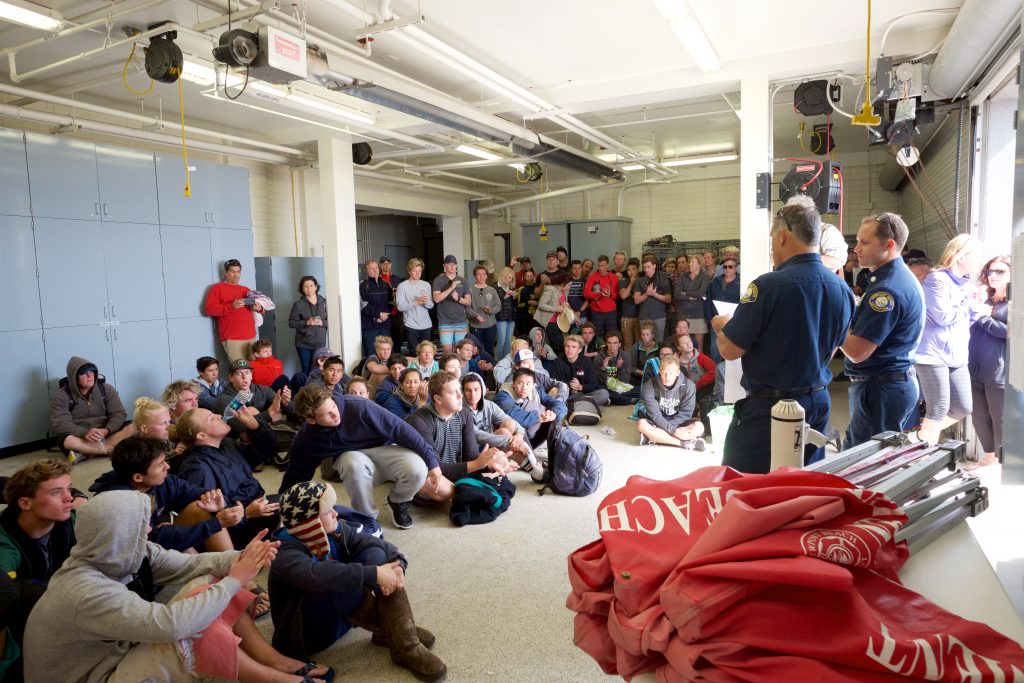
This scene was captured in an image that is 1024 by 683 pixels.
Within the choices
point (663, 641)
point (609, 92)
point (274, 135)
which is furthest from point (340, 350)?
point (663, 641)

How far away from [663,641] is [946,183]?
7.40m

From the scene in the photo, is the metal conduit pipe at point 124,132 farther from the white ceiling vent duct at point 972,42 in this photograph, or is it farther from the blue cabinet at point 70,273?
the white ceiling vent duct at point 972,42

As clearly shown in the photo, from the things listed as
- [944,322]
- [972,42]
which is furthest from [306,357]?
[972,42]

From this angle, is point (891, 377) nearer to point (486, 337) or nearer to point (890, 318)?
point (890, 318)

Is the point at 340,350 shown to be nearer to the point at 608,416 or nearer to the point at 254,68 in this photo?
the point at 608,416

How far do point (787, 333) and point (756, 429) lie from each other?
0.38m

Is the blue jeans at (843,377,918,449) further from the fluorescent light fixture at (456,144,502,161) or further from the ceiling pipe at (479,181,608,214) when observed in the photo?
the ceiling pipe at (479,181,608,214)

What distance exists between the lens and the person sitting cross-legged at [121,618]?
6.40 feet

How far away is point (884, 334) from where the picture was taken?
2865 mm

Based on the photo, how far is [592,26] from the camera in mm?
5219

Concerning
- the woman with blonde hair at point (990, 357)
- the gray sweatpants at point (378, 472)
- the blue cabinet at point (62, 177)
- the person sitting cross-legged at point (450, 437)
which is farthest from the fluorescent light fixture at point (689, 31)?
the blue cabinet at point (62, 177)

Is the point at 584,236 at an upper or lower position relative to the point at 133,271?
upper

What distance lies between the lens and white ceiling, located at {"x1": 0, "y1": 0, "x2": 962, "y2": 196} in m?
4.85

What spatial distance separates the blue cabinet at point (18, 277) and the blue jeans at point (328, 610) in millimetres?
5109
